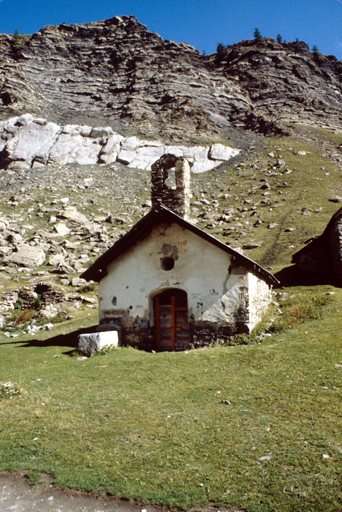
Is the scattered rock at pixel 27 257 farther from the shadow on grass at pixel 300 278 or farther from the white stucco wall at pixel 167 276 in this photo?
the shadow on grass at pixel 300 278

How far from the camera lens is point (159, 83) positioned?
203 feet

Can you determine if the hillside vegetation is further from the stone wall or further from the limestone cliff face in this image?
the stone wall

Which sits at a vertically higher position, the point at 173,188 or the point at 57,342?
the point at 173,188

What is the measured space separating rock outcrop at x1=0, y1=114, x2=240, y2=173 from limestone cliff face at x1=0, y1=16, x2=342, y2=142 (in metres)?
3.31

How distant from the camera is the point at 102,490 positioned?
379 cm

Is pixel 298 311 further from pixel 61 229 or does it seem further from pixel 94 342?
pixel 61 229

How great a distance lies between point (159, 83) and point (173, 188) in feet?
185

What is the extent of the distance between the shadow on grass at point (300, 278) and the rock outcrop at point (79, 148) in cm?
2836

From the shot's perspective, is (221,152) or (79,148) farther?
(221,152)

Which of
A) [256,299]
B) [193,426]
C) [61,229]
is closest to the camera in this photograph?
[193,426]

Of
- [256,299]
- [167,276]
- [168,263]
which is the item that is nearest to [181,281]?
[167,276]

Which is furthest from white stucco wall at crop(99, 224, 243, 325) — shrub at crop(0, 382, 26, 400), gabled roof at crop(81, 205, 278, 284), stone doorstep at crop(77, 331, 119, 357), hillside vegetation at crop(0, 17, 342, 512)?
shrub at crop(0, 382, 26, 400)

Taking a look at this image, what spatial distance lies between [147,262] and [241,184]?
29934mm

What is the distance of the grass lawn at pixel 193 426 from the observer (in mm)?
3699
